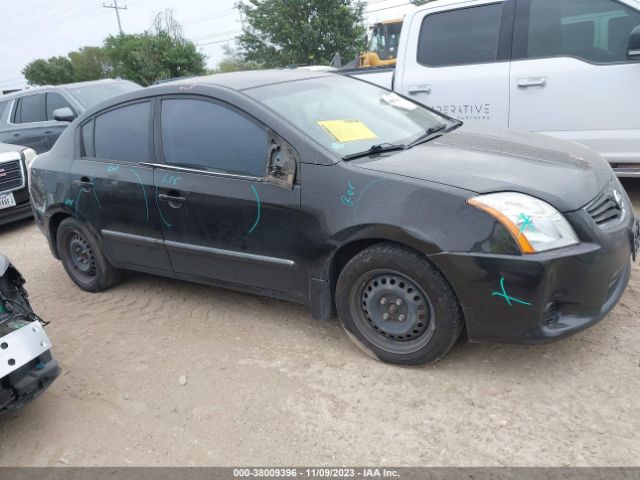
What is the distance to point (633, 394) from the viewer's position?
270cm

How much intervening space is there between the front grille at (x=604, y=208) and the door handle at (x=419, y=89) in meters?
2.87

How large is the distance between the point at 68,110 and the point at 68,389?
18.1 feet

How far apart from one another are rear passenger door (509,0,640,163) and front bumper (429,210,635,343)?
2437mm

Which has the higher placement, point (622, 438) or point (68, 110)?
point (68, 110)

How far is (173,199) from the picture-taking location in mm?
3648

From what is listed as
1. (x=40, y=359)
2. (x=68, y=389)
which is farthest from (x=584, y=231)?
(x=68, y=389)

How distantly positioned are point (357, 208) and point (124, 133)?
204cm

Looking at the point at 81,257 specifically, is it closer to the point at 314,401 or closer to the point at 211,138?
the point at 211,138

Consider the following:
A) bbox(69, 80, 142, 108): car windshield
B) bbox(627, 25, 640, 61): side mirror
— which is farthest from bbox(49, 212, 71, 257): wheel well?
bbox(627, 25, 640, 61): side mirror

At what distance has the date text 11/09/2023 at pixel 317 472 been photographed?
94.6 inches

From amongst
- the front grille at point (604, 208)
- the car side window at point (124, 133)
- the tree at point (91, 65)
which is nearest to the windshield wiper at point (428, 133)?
the front grille at point (604, 208)

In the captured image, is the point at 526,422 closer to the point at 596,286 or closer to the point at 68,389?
the point at 596,286

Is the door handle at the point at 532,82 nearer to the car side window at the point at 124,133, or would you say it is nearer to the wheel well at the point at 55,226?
the car side window at the point at 124,133

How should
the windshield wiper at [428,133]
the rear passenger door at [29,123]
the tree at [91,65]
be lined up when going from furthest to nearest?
the tree at [91,65], the rear passenger door at [29,123], the windshield wiper at [428,133]
